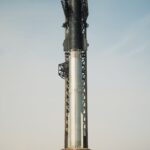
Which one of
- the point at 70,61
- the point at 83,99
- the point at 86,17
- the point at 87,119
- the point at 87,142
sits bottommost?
the point at 87,142

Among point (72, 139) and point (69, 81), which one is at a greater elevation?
point (69, 81)

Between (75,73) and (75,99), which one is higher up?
Result: (75,73)

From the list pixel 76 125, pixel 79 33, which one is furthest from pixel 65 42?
pixel 76 125

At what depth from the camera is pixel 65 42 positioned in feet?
113

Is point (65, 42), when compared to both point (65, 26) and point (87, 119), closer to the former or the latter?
point (65, 26)

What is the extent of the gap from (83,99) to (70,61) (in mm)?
4071

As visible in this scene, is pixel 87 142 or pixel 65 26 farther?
pixel 65 26

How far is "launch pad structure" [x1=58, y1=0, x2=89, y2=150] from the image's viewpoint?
103ft

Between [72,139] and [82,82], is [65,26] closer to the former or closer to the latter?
[82,82]

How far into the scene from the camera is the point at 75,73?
32625 mm

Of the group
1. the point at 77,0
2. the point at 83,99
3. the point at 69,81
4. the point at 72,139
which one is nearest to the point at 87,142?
the point at 72,139

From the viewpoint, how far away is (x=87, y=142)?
3183cm

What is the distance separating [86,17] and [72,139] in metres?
12.8

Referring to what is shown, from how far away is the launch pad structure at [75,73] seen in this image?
31.4m
